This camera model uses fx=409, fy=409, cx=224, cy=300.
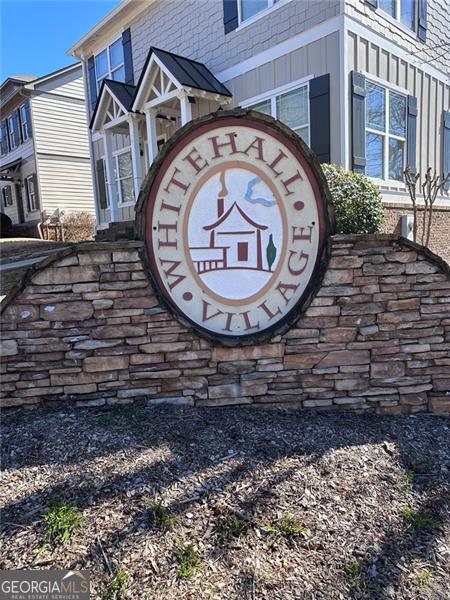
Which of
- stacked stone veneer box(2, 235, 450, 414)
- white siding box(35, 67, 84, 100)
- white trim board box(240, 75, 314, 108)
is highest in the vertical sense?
white siding box(35, 67, 84, 100)

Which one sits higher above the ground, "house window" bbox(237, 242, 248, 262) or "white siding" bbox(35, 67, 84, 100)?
"white siding" bbox(35, 67, 84, 100)

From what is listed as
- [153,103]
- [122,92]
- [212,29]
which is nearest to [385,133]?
[212,29]

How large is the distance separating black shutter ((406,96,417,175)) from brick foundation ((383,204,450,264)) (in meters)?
0.97

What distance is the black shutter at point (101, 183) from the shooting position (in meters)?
12.2

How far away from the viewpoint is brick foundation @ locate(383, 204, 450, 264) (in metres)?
7.66

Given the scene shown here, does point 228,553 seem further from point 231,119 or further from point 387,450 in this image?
point 231,119

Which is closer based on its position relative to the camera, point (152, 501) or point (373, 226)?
point (152, 501)

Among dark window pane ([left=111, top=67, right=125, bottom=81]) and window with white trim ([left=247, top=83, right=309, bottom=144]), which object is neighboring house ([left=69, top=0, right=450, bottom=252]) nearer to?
window with white trim ([left=247, top=83, right=309, bottom=144])

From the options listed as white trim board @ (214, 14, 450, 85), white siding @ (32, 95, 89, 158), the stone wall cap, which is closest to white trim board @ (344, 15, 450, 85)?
white trim board @ (214, 14, 450, 85)

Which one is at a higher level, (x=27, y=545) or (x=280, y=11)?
(x=280, y=11)

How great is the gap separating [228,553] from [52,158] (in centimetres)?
1809

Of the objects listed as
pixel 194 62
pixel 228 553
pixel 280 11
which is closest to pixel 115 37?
pixel 194 62

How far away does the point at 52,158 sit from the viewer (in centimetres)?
1694

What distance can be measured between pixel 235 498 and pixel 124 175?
1064cm
